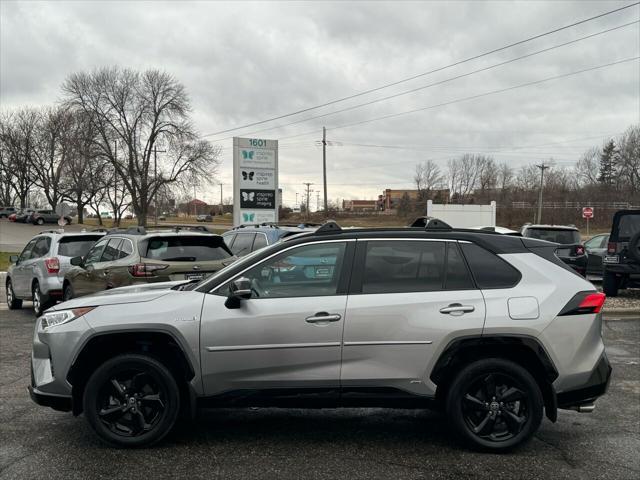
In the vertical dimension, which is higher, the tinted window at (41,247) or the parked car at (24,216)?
the tinted window at (41,247)

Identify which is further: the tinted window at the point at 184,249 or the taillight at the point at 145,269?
the tinted window at the point at 184,249

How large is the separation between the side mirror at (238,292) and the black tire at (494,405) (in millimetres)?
1667

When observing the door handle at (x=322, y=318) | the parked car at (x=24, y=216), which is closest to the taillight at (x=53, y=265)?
the door handle at (x=322, y=318)

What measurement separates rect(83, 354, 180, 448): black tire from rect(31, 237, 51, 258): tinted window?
750cm

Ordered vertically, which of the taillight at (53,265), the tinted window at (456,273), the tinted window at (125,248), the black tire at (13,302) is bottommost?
the black tire at (13,302)

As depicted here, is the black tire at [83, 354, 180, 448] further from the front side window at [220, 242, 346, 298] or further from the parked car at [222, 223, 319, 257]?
the parked car at [222, 223, 319, 257]

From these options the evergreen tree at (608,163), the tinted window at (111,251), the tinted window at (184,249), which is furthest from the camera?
the evergreen tree at (608,163)

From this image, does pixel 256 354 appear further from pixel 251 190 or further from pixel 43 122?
pixel 43 122

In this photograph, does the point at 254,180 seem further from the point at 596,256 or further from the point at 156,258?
the point at 156,258

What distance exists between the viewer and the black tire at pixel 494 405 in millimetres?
4086

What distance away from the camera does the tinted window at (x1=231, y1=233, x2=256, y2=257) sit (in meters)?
11.6

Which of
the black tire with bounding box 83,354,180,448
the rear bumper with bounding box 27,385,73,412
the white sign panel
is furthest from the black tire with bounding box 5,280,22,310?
the white sign panel

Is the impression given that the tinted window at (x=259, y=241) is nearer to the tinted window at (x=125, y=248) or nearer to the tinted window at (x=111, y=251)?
the tinted window at (x=111, y=251)

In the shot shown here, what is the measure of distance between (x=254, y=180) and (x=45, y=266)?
15034mm
